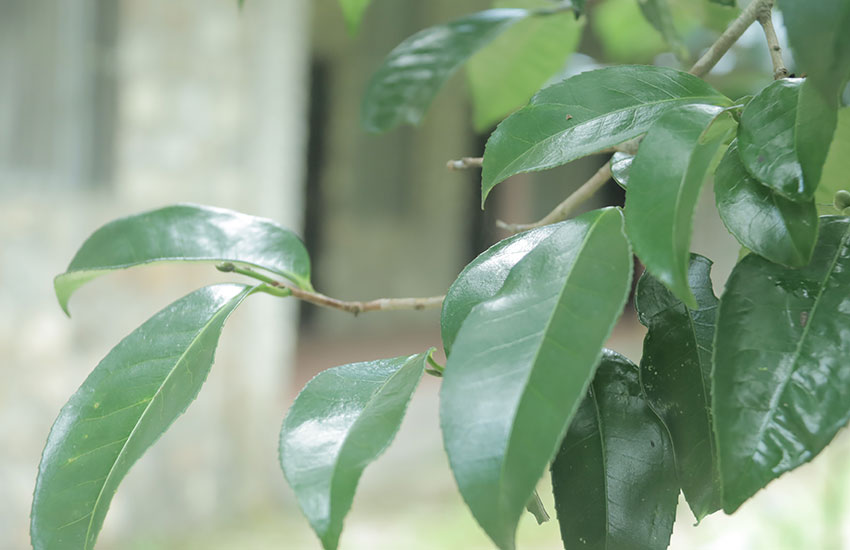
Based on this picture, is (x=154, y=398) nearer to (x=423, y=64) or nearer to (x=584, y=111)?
(x=584, y=111)

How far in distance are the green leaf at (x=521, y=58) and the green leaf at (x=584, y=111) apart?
0.58 metres

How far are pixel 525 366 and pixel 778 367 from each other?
0.40 feet

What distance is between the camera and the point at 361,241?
6930 millimetres

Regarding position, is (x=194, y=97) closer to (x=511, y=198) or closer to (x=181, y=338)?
(x=511, y=198)

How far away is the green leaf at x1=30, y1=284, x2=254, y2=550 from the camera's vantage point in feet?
1.60

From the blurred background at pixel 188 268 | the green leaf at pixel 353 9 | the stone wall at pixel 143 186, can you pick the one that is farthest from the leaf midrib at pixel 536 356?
the stone wall at pixel 143 186

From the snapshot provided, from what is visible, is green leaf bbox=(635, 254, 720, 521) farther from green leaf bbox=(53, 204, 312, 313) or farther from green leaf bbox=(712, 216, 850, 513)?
green leaf bbox=(53, 204, 312, 313)

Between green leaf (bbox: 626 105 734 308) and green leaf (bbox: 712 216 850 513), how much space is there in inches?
1.6

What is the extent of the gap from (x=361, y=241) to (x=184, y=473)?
3.56 m

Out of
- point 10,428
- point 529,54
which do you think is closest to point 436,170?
point 10,428

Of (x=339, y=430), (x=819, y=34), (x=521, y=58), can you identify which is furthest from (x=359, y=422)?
(x=521, y=58)

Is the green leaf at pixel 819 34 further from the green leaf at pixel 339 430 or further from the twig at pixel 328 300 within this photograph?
the twig at pixel 328 300

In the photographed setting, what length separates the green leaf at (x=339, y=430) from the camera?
0.38 metres

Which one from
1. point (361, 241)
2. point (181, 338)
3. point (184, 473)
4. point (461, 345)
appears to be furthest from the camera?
point (361, 241)
